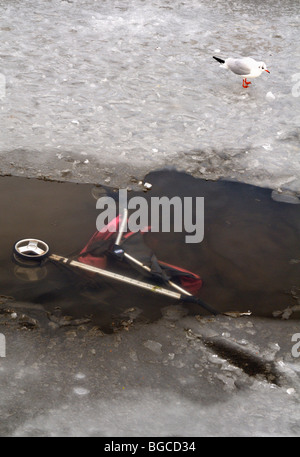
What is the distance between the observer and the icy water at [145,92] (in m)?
4.68

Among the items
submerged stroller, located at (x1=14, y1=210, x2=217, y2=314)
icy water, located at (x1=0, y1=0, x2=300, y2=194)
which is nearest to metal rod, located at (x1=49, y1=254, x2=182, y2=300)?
submerged stroller, located at (x1=14, y1=210, x2=217, y2=314)

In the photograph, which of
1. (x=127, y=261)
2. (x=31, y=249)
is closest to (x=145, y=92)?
(x=127, y=261)

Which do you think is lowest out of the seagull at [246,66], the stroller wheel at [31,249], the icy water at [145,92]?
the stroller wheel at [31,249]

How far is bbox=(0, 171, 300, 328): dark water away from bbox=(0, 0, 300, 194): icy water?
0.84ft

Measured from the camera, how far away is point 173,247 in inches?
152

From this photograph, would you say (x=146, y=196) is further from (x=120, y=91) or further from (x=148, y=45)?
(x=148, y=45)

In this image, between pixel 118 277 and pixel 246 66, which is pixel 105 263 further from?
pixel 246 66

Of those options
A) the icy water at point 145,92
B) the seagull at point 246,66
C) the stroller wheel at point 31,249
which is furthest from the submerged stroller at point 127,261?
the seagull at point 246,66

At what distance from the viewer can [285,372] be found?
299 cm

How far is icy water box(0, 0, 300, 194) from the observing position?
15.4 ft

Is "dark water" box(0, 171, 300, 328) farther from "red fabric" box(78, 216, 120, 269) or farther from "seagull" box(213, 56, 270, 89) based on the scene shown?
"seagull" box(213, 56, 270, 89)

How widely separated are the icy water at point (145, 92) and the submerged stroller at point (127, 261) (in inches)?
34.5

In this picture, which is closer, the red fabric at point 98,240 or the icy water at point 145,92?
the red fabric at point 98,240

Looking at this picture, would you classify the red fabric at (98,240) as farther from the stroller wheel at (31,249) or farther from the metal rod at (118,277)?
the stroller wheel at (31,249)
